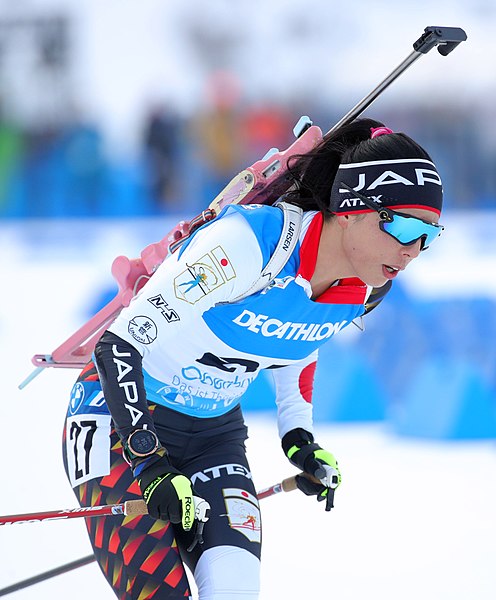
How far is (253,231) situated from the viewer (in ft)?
6.79

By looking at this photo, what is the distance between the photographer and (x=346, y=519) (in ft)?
12.1

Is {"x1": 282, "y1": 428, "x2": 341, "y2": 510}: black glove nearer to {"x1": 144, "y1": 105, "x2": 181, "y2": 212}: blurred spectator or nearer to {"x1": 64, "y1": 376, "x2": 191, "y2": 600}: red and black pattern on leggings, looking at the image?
{"x1": 64, "y1": 376, "x2": 191, "y2": 600}: red and black pattern on leggings

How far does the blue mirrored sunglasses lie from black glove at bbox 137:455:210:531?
0.69 meters

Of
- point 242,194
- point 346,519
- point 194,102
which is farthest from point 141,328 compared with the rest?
point 194,102

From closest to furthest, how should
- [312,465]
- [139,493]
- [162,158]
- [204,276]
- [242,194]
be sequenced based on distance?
[204,276], [139,493], [242,194], [312,465], [162,158]

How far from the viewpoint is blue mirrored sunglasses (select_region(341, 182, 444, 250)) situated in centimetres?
204

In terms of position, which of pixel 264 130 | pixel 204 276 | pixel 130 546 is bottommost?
pixel 130 546

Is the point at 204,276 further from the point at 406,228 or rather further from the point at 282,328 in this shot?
the point at 406,228

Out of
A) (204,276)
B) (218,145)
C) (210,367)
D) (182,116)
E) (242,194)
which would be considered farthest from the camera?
(182,116)

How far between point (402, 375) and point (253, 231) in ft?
11.3

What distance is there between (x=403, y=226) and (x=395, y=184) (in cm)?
10

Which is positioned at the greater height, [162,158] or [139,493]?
[162,158]

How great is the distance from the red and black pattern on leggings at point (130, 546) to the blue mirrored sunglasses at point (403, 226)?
0.80 m

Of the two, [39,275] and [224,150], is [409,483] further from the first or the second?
[224,150]
